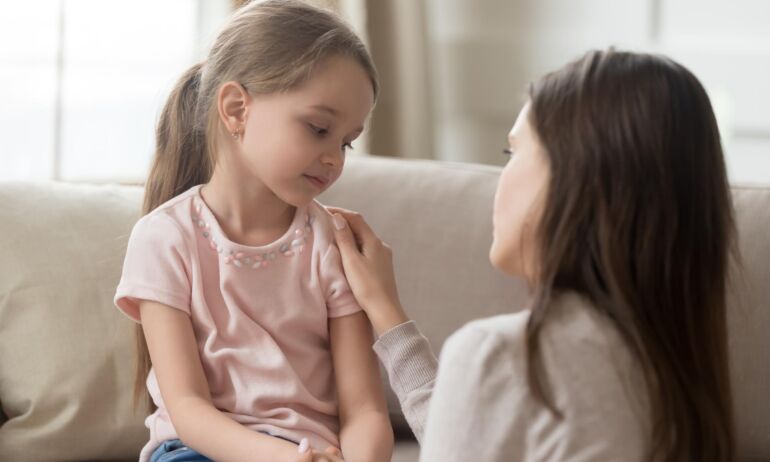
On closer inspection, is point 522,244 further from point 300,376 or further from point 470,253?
point 470,253

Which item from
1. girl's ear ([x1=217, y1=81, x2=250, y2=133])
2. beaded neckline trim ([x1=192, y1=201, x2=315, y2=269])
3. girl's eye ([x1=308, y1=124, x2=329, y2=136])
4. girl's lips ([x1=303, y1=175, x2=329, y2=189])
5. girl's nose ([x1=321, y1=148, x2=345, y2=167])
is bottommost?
beaded neckline trim ([x1=192, y1=201, x2=315, y2=269])

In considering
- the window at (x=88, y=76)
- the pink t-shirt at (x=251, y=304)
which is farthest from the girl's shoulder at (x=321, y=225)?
the window at (x=88, y=76)

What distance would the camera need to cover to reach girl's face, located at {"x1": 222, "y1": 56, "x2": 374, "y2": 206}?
1494mm

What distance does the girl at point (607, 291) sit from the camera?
1018mm

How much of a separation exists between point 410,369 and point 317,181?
11.0 inches

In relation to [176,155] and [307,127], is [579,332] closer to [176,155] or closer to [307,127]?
[307,127]

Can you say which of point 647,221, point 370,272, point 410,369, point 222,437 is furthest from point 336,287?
point 647,221

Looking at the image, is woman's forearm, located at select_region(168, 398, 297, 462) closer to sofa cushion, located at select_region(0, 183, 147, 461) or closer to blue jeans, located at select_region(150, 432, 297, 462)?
blue jeans, located at select_region(150, 432, 297, 462)

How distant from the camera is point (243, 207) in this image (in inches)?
62.2

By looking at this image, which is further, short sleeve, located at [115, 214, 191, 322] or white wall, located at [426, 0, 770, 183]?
white wall, located at [426, 0, 770, 183]

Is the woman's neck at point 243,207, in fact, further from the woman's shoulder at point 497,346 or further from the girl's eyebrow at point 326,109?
the woman's shoulder at point 497,346

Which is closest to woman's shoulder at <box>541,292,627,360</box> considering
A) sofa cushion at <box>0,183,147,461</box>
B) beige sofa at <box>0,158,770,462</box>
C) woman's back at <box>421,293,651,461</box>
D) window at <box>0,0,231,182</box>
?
woman's back at <box>421,293,651,461</box>

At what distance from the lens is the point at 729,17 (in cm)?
304

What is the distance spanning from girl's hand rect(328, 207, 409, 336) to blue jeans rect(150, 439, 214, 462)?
0.94 feet
